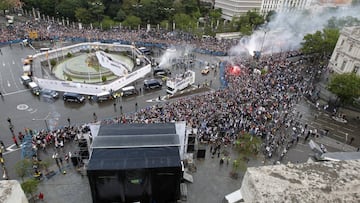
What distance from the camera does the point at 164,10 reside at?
77188 mm

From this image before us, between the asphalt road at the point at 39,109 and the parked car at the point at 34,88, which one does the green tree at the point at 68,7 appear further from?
the parked car at the point at 34,88

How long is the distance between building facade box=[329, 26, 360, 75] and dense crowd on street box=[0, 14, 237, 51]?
21877 mm

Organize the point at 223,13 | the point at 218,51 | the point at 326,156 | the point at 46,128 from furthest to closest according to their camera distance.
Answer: the point at 223,13, the point at 218,51, the point at 46,128, the point at 326,156

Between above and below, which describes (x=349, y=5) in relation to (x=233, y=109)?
above

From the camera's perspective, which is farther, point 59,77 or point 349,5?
point 349,5

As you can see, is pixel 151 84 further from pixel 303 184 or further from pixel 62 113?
pixel 303 184

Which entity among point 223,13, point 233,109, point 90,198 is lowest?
point 90,198

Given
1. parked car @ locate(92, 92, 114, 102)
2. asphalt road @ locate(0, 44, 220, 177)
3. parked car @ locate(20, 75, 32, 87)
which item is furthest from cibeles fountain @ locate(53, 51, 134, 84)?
parked car @ locate(92, 92, 114, 102)

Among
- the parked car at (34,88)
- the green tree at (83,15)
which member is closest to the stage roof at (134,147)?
the parked car at (34,88)

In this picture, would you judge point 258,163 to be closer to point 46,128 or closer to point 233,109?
point 233,109

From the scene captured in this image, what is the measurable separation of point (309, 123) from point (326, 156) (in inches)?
440

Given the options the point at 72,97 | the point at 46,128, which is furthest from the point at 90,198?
the point at 72,97

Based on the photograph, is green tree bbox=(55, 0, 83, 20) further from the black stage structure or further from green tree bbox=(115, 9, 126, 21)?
the black stage structure

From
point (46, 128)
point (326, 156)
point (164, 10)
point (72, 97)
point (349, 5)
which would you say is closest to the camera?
point (326, 156)
